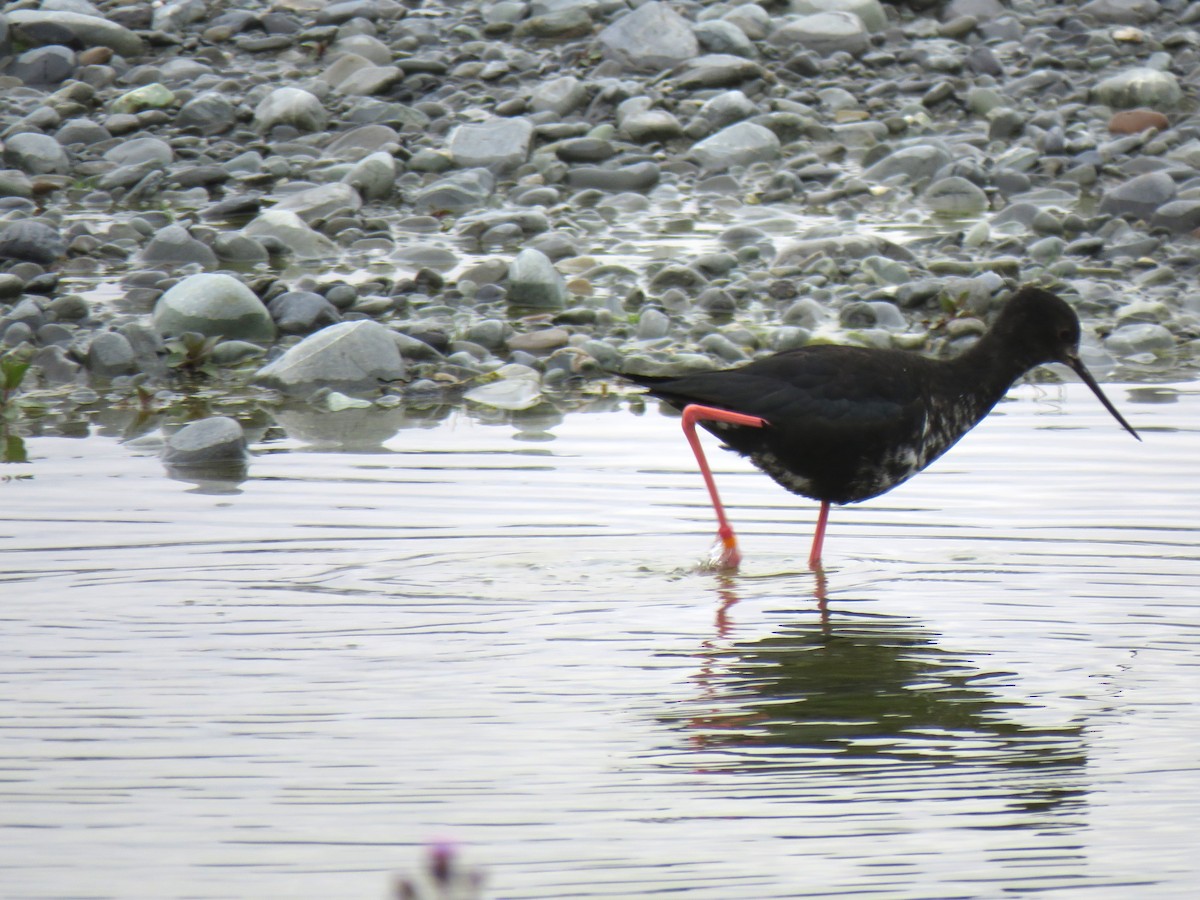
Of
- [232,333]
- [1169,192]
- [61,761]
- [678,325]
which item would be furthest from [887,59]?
[61,761]

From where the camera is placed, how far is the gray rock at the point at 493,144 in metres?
12.3

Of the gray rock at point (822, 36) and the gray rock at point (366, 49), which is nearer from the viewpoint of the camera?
the gray rock at point (366, 49)

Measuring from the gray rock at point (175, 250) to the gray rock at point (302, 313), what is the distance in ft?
3.98

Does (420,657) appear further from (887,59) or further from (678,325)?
(887,59)

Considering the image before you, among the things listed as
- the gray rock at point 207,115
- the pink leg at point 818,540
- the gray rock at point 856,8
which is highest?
the gray rock at point 856,8

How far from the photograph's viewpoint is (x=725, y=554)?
237 inches

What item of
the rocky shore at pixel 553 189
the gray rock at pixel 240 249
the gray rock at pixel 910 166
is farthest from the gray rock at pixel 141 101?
the gray rock at pixel 910 166

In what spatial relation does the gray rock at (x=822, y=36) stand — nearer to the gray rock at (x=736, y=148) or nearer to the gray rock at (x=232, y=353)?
the gray rock at (x=736, y=148)

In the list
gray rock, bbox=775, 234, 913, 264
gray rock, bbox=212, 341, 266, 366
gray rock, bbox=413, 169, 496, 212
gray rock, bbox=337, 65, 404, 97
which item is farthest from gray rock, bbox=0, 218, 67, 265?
gray rock, bbox=775, 234, 913, 264

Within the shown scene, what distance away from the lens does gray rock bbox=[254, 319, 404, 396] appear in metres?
8.41

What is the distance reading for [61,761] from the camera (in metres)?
4.07

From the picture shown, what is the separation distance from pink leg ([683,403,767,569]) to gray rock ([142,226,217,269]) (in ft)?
15.6

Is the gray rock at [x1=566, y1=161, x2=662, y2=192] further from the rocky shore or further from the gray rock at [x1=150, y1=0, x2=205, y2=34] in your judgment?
the gray rock at [x1=150, y1=0, x2=205, y2=34]

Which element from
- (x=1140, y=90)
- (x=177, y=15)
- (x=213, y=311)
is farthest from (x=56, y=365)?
(x=1140, y=90)
